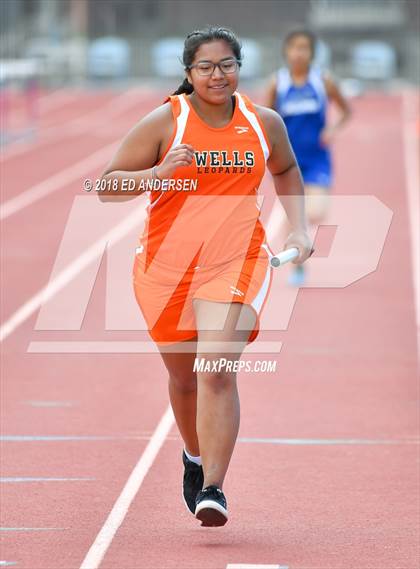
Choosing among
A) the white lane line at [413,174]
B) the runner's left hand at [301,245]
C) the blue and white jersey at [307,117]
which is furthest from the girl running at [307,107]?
the runner's left hand at [301,245]

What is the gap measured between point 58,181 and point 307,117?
34.8 feet

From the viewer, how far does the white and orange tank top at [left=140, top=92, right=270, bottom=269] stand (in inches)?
223

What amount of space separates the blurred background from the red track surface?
34.8 metres

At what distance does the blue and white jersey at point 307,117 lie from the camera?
39.5ft

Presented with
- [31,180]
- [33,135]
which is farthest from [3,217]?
[33,135]

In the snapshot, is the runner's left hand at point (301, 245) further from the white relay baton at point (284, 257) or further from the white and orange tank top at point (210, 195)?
the white and orange tank top at point (210, 195)

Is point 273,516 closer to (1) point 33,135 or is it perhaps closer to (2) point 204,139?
(2) point 204,139

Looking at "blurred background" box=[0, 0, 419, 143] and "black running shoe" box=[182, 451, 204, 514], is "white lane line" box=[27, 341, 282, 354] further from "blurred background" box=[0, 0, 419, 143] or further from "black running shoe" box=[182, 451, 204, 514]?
"blurred background" box=[0, 0, 419, 143]

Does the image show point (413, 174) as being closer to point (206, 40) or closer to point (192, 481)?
point (192, 481)

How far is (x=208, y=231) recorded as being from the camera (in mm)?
5703

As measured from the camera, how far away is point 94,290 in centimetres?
1274

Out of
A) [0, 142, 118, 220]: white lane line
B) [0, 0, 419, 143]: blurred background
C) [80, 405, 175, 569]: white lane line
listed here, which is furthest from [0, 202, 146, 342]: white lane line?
[0, 0, 419, 143]: blurred background

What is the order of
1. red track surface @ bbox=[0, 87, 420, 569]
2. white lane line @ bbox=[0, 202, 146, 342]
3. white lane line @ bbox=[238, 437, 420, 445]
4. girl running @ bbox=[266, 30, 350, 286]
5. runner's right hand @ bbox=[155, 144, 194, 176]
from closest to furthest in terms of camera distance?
1. runner's right hand @ bbox=[155, 144, 194, 176]
2. red track surface @ bbox=[0, 87, 420, 569]
3. white lane line @ bbox=[238, 437, 420, 445]
4. white lane line @ bbox=[0, 202, 146, 342]
5. girl running @ bbox=[266, 30, 350, 286]

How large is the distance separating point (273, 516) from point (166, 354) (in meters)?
0.91
